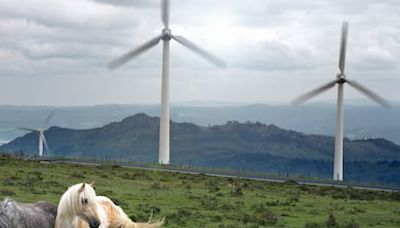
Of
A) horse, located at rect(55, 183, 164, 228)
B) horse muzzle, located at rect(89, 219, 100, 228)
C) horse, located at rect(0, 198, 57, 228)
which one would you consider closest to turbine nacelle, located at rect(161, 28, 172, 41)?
horse, located at rect(0, 198, 57, 228)

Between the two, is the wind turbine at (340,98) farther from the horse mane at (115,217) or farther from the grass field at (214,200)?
the horse mane at (115,217)

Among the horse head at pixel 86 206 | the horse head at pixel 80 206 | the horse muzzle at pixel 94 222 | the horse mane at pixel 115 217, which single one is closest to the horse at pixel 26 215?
the horse head at pixel 80 206

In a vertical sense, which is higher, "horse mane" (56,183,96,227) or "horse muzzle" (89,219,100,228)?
"horse mane" (56,183,96,227)

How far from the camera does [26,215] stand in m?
12.9

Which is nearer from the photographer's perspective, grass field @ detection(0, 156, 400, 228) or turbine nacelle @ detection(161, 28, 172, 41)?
grass field @ detection(0, 156, 400, 228)

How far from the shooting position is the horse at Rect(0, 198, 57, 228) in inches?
488

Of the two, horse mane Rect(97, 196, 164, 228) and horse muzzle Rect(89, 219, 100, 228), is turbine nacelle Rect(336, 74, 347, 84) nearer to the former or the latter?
horse mane Rect(97, 196, 164, 228)

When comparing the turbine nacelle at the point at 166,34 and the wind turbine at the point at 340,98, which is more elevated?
the turbine nacelle at the point at 166,34

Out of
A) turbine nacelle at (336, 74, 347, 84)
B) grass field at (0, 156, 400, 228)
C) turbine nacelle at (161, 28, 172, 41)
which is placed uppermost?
turbine nacelle at (161, 28, 172, 41)

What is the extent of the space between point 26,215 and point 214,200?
23.7m

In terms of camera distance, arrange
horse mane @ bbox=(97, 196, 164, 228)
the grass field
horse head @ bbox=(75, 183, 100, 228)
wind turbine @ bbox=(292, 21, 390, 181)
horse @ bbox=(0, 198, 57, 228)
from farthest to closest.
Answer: wind turbine @ bbox=(292, 21, 390, 181) < the grass field < horse mane @ bbox=(97, 196, 164, 228) < horse head @ bbox=(75, 183, 100, 228) < horse @ bbox=(0, 198, 57, 228)

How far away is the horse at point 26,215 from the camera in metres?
12.4

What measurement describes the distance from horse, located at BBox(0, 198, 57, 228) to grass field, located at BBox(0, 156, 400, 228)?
1248cm

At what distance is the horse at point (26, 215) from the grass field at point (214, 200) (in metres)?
12.5
